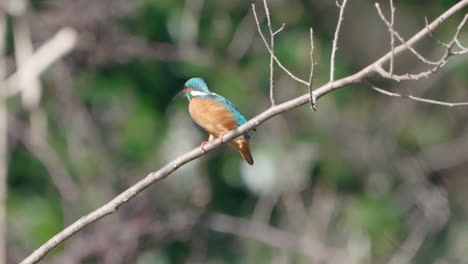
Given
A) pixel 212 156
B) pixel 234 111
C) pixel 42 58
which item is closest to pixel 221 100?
pixel 234 111

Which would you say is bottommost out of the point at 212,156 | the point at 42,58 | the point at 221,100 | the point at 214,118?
the point at 214,118

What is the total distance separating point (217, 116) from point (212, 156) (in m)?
3.73

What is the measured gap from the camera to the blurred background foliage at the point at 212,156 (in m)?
6.97

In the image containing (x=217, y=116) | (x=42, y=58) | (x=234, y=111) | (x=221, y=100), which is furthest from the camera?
(x=42, y=58)

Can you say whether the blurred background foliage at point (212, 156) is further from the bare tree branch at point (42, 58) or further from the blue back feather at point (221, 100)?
the blue back feather at point (221, 100)

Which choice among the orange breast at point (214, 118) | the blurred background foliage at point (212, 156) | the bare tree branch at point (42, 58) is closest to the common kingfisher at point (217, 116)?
the orange breast at point (214, 118)

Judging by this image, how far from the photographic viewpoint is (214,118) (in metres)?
3.79

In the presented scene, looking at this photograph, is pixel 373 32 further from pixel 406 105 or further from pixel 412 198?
pixel 412 198

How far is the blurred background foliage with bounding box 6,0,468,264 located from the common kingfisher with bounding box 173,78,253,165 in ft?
9.06

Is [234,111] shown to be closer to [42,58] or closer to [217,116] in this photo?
[217,116]

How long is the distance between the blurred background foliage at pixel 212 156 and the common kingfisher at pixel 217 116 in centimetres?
276

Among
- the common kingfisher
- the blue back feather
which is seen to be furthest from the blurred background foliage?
the common kingfisher

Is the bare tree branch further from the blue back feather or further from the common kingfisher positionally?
the common kingfisher

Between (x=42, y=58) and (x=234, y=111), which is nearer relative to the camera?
(x=234, y=111)
